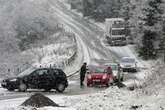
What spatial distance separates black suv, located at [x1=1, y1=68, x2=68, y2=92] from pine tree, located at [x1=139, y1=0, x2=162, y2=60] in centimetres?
3844

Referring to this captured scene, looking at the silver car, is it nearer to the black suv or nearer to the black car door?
the black suv

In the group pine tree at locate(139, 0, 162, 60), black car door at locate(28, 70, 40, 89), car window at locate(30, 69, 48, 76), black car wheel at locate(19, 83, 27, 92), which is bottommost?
black car wheel at locate(19, 83, 27, 92)

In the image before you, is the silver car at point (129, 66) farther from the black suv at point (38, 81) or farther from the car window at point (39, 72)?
the car window at point (39, 72)


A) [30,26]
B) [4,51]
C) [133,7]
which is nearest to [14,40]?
[4,51]

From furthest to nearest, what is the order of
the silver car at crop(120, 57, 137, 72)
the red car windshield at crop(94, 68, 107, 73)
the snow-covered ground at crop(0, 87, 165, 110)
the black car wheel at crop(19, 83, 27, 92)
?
the silver car at crop(120, 57, 137, 72) → the red car windshield at crop(94, 68, 107, 73) → the black car wheel at crop(19, 83, 27, 92) → the snow-covered ground at crop(0, 87, 165, 110)

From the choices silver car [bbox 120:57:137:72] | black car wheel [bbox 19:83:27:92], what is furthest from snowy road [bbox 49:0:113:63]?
black car wheel [bbox 19:83:27:92]

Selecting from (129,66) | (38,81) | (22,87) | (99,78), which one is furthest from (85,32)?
(22,87)

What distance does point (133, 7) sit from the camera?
257 ft

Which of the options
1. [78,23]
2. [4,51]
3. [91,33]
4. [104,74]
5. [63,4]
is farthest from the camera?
[63,4]

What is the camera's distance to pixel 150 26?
68812 millimetres

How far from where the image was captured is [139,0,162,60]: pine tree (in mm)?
67425

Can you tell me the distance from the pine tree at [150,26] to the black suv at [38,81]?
38.4 metres

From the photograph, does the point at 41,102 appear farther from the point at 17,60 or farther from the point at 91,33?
the point at 91,33

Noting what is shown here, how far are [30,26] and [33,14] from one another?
3135 mm
